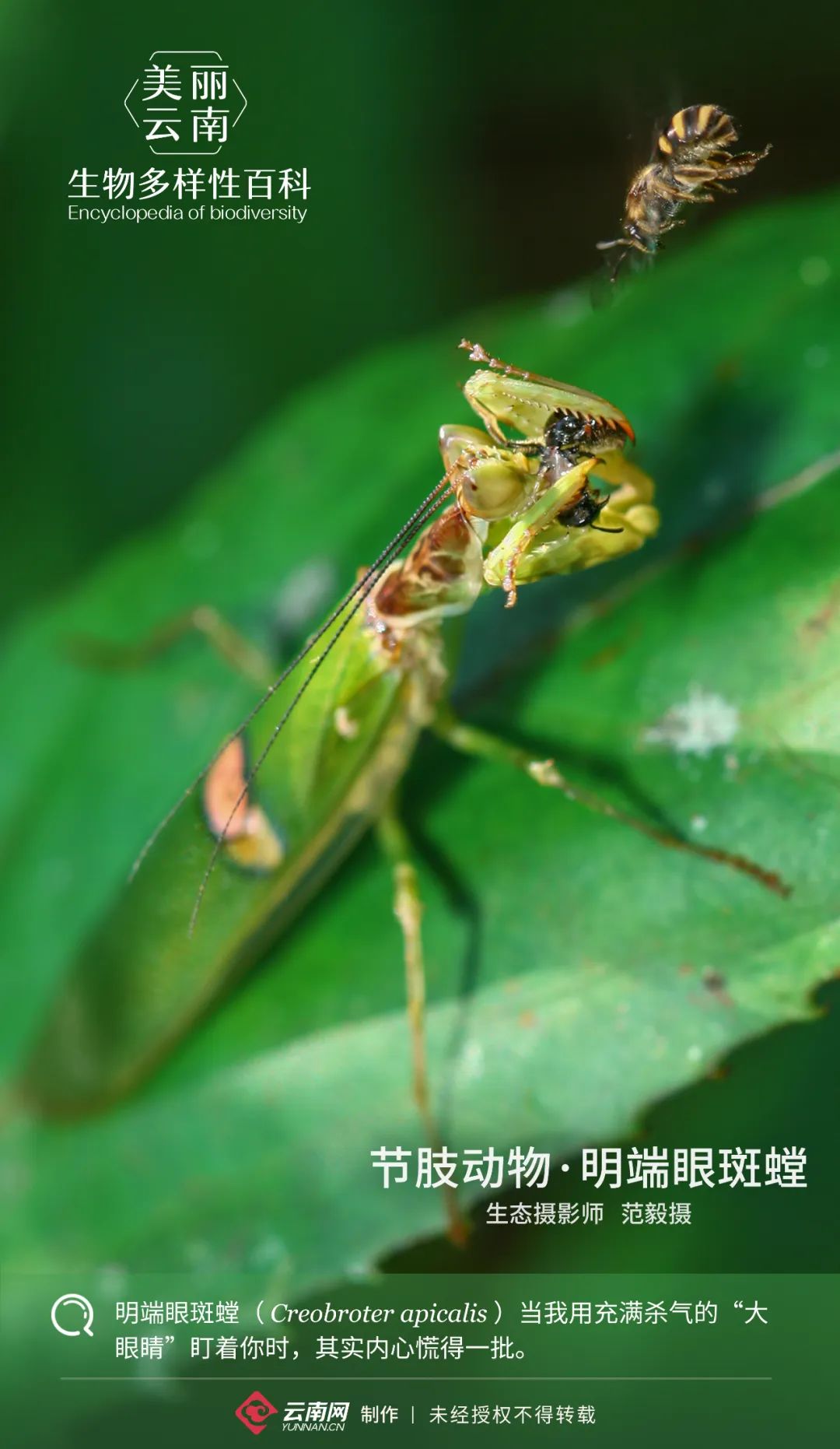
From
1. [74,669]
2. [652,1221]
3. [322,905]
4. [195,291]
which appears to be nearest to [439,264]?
[195,291]

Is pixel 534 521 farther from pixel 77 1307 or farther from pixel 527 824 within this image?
pixel 77 1307

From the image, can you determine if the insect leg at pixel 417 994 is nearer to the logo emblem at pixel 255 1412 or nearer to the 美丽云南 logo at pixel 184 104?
the logo emblem at pixel 255 1412

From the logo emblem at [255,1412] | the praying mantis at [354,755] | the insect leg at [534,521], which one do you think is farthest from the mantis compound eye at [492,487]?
the logo emblem at [255,1412]

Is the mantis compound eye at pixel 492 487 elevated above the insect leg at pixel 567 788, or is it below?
above

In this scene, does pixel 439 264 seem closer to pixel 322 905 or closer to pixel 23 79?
pixel 23 79

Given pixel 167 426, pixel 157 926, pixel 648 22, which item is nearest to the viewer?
pixel 157 926

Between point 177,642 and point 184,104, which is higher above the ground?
point 184,104

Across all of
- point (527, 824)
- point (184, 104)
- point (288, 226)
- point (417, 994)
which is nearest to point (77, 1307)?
point (417, 994)
